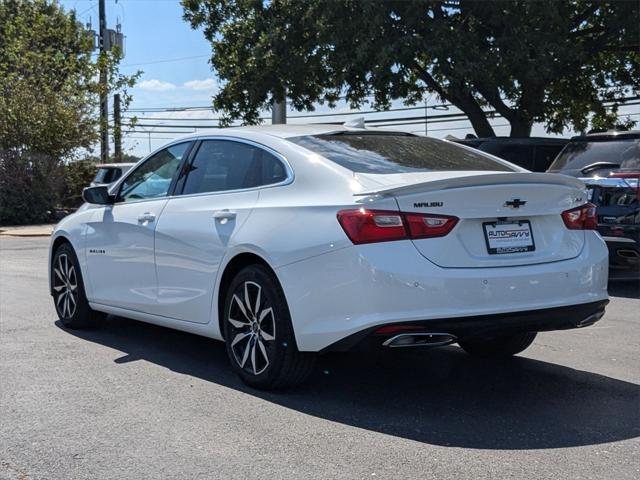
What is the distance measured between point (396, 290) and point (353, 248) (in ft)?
1.06

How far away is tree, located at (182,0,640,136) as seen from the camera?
18.1 m

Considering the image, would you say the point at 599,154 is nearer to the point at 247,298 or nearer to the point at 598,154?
the point at 598,154

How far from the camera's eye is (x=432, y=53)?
1825 centimetres

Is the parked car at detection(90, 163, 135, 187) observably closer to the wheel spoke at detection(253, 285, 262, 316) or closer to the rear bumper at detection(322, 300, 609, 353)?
the wheel spoke at detection(253, 285, 262, 316)

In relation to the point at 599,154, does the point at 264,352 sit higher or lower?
lower

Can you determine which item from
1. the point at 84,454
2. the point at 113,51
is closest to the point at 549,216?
the point at 84,454

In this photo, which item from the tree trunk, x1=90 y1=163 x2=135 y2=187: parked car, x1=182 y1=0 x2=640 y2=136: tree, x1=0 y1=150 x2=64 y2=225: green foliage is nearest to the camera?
x1=182 y1=0 x2=640 y2=136: tree

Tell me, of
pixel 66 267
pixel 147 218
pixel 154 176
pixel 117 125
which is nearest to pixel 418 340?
pixel 147 218

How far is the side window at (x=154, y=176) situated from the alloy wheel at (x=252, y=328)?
1372 mm

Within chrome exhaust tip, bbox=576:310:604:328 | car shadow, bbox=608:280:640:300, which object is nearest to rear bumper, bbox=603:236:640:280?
car shadow, bbox=608:280:640:300

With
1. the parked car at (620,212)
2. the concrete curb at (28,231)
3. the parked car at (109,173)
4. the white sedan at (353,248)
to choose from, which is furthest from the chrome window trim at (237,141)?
the parked car at (109,173)

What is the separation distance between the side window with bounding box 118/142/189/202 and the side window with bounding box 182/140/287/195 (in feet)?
0.89

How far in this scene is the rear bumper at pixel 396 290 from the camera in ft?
14.4

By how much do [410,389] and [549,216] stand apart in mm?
1374
